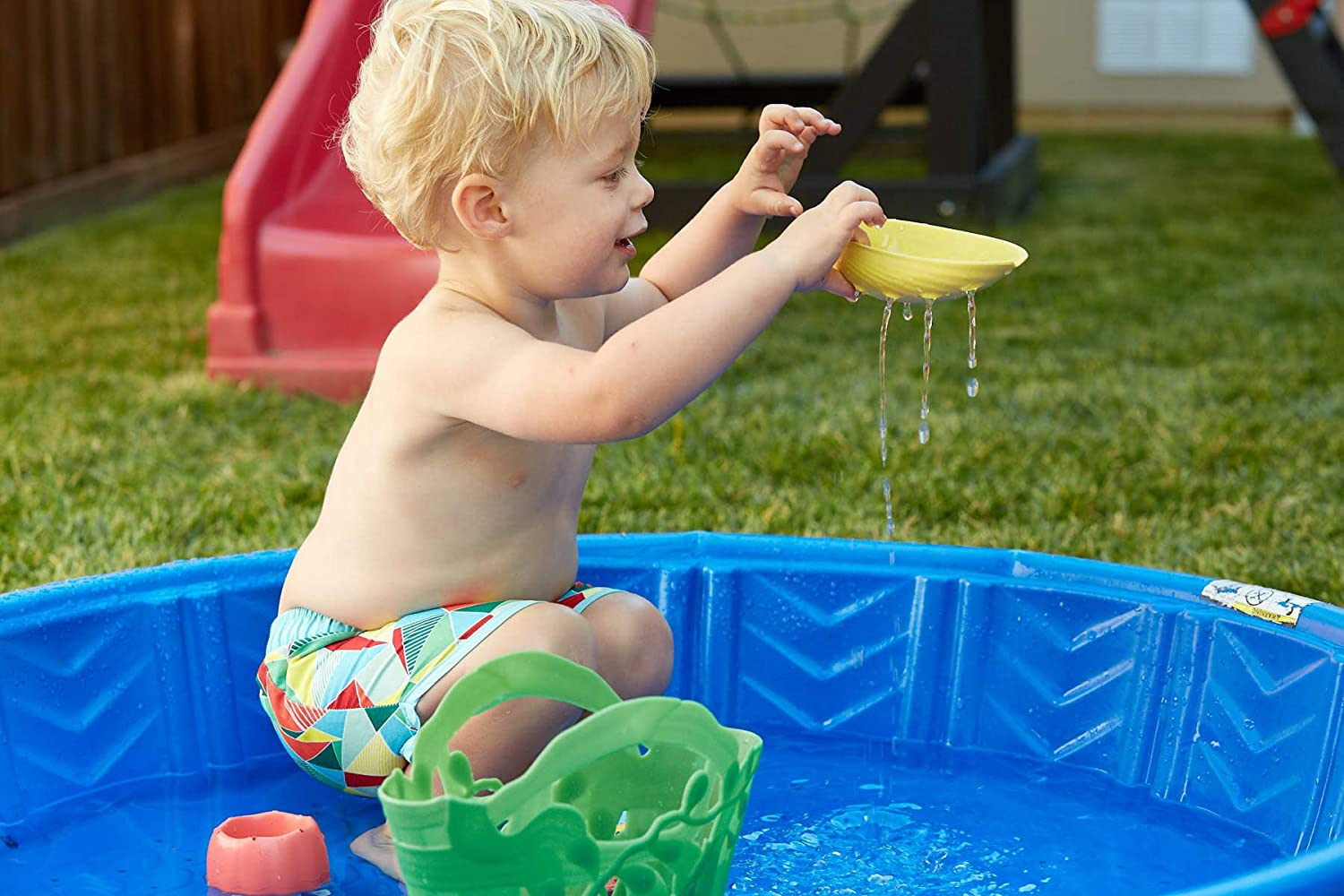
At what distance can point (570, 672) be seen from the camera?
109cm

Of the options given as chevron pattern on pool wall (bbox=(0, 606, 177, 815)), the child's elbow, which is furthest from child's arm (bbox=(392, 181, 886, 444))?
chevron pattern on pool wall (bbox=(0, 606, 177, 815))

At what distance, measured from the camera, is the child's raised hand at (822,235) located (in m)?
1.15

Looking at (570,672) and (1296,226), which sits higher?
(570,672)

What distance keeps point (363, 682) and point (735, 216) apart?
0.50 metres

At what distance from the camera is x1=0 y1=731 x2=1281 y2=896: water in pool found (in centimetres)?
135

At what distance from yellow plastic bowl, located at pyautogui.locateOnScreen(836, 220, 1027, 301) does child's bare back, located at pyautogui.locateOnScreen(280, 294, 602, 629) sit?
26 centimetres

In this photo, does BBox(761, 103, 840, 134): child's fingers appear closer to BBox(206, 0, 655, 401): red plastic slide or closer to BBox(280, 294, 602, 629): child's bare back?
BBox(280, 294, 602, 629): child's bare back

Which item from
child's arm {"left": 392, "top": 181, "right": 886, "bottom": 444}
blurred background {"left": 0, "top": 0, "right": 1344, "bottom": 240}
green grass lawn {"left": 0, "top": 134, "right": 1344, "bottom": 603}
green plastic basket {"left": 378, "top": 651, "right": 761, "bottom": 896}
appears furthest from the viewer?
blurred background {"left": 0, "top": 0, "right": 1344, "bottom": 240}

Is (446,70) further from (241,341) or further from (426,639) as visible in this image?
(241,341)

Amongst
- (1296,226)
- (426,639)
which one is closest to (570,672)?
(426,639)

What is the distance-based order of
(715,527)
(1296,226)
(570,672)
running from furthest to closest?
(1296,226), (715,527), (570,672)

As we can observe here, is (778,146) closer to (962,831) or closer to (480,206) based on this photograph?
(480,206)

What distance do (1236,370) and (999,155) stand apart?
2.14 meters

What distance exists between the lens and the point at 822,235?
1163mm
